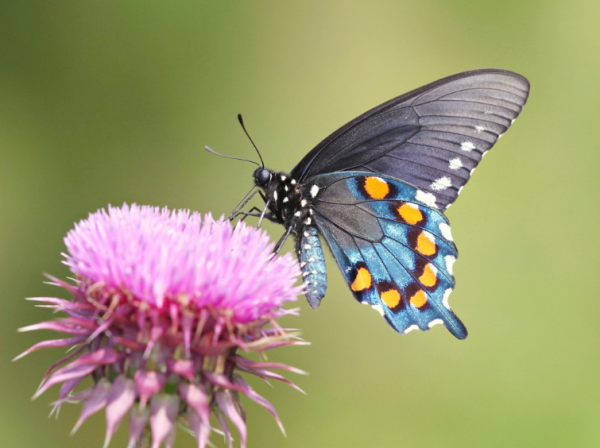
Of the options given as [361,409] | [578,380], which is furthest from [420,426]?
[578,380]

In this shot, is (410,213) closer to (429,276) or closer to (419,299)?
(429,276)

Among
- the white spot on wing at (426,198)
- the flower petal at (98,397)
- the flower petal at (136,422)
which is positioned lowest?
the flower petal at (136,422)

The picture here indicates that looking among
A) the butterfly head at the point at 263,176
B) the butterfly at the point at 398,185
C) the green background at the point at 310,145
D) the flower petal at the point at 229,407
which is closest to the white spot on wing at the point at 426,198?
the butterfly at the point at 398,185

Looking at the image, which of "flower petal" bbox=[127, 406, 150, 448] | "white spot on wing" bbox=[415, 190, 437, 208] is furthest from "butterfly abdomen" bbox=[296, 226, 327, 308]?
"flower petal" bbox=[127, 406, 150, 448]

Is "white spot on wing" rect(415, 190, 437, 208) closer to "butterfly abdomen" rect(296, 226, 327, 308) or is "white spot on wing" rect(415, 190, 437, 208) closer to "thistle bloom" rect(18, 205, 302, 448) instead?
"butterfly abdomen" rect(296, 226, 327, 308)

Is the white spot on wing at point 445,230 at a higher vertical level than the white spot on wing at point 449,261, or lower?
higher

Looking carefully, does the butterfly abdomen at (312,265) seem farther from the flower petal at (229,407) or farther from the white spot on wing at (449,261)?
the flower petal at (229,407)

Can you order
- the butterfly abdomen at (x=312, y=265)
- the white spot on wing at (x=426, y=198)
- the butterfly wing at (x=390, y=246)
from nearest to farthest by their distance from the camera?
the butterfly abdomen at (x=312, y=265)
the butterfly wing at (x=390, y=246)
the white spot on wing at (x=426, y=198)

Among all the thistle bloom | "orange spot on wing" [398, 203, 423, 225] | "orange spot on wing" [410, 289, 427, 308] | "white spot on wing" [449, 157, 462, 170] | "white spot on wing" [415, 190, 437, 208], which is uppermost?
"white spot on wing" [449, 157, 462, 170]
